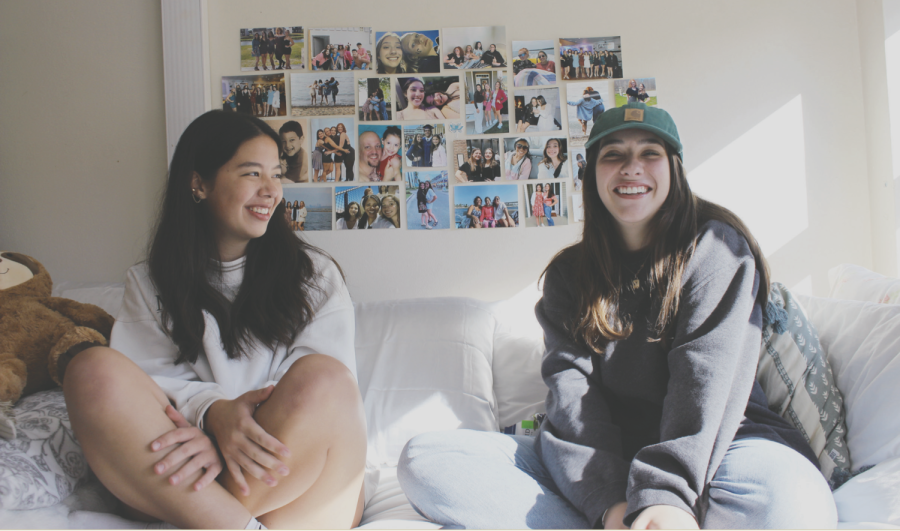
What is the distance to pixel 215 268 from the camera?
125cm

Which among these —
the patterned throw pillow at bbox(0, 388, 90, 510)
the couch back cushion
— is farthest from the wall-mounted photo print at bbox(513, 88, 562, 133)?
the patterned throw pillow at bbox(0, 388, 90, 510)

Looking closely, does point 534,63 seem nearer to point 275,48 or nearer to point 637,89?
point 637,89

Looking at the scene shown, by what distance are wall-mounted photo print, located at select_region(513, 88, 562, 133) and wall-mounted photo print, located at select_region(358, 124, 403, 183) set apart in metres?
0.42

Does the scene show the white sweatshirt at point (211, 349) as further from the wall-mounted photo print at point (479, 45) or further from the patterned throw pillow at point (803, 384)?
the wall-mounted photo print at point (479, 45)

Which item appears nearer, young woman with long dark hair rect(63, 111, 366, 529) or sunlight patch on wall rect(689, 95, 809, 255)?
young woman with long dark hair rect(63, 111, 366, 529)

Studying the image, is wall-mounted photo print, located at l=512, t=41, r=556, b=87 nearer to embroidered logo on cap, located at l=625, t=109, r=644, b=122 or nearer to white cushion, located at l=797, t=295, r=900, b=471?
embroidered logo on cap, located at l=625, t=109, r=644, b=122

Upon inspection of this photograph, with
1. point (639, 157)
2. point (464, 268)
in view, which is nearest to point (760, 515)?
point (639, 157)

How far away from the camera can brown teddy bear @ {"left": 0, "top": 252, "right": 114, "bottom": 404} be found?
1.28 meters

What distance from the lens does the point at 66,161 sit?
6.29 ft

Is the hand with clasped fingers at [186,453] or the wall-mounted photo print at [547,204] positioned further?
the wall-mounted photo print at [547,204]

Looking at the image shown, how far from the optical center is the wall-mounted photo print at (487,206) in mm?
1842

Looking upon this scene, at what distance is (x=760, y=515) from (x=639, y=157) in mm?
679

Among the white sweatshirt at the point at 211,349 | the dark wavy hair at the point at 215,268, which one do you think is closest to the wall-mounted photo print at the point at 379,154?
the dark wavy hair at the point at 215,268

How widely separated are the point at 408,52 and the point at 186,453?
1428 mm
